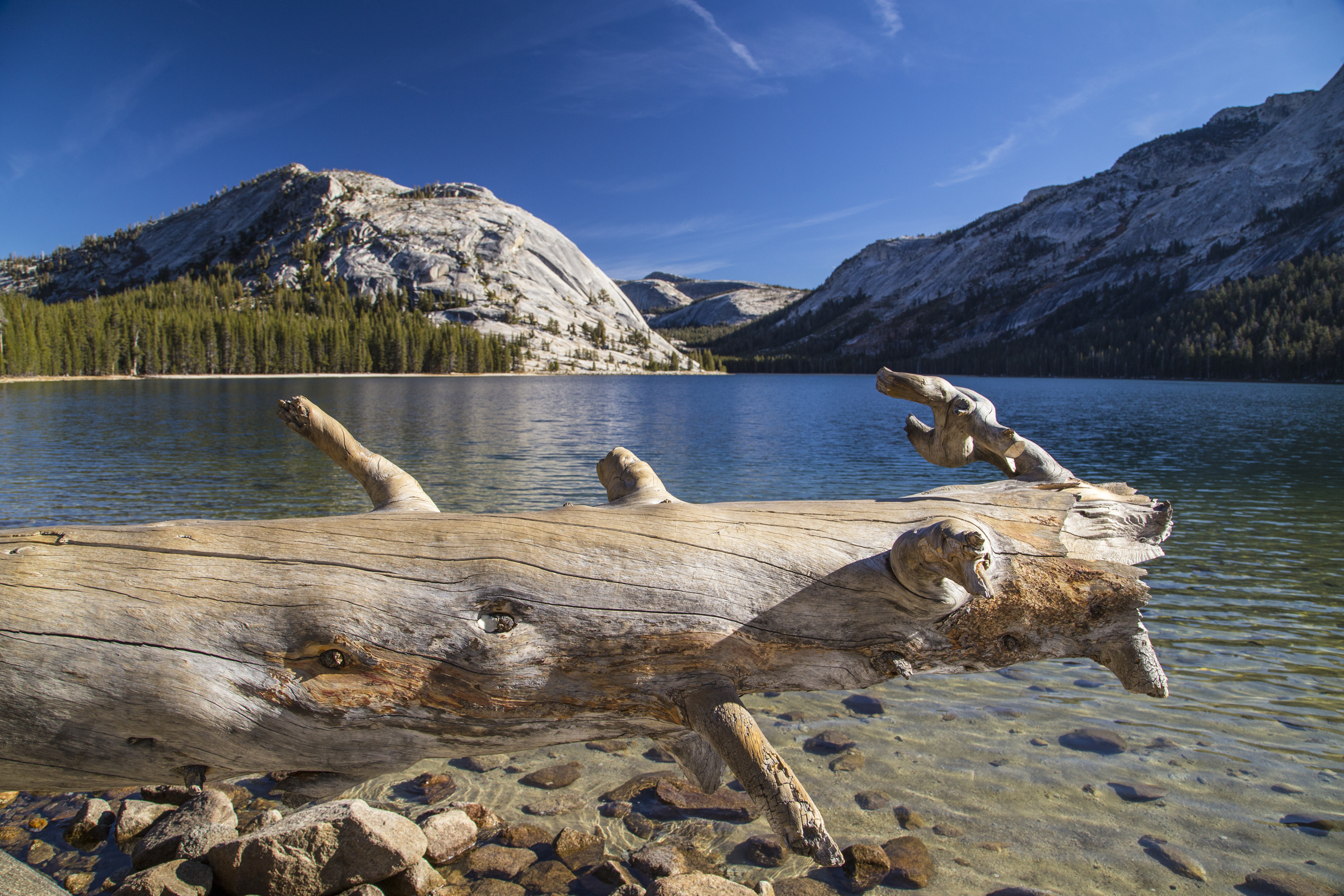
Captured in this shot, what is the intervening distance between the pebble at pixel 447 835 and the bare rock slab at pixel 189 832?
1.23 m

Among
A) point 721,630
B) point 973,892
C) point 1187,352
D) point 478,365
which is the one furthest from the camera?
point 478,365

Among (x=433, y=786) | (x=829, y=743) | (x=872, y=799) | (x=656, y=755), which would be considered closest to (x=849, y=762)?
(x=829, y=743)

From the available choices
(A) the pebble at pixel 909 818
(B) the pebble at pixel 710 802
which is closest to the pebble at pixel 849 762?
(A) the pebble at pixel 909 818

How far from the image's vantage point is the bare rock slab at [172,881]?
3.64 meters

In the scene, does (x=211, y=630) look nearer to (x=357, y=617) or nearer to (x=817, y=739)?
(x=357, y=617)

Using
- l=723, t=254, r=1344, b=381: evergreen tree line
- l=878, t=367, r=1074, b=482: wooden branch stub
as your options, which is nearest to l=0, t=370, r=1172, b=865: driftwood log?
l=878, t=367, r=1074, b=482: wooden branch stub

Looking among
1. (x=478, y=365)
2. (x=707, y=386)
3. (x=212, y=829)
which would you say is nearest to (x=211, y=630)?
(x=212, y=829)

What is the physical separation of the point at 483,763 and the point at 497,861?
142 centimetres

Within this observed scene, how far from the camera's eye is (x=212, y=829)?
14.5 ft

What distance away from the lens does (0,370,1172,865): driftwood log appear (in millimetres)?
2783

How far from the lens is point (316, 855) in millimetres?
3785

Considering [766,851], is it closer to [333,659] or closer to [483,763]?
[483,763]

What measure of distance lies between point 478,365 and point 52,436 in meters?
108

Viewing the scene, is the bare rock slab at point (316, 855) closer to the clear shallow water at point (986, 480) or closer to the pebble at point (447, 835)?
the pebble at point (447, 835)
